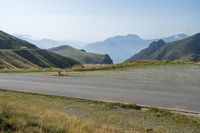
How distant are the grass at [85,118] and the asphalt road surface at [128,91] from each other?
1.26 metres

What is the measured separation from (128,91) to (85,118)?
6606mm

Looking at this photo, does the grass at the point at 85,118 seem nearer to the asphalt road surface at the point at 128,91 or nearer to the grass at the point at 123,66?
the asphalt road surface at the point at 128,91

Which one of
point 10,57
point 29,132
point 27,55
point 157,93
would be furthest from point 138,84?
point 27,55

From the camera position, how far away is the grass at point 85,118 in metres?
9.12

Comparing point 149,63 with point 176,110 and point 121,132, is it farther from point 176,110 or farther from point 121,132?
point 121,132

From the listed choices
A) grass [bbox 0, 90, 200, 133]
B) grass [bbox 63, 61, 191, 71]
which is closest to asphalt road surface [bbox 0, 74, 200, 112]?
grass [bbox 0, 90, 200, 133]

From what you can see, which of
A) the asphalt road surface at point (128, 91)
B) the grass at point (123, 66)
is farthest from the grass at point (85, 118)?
the grass at point (123, 66)

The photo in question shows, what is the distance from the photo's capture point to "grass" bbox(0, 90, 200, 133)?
359 inches

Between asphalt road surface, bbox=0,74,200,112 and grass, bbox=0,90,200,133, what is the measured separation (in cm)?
126

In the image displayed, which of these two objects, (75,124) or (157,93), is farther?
(157,93)

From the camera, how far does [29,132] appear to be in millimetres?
8281

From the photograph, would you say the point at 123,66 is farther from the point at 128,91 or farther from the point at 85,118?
the point at 85,118

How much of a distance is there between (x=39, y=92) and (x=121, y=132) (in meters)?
9.56

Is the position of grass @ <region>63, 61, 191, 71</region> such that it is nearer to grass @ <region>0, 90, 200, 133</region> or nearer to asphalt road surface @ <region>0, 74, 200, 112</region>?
asphalt road surface @ <region>0, 74, 200, 112</region>
